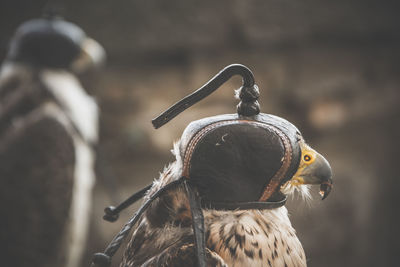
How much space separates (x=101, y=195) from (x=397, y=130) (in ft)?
6.34

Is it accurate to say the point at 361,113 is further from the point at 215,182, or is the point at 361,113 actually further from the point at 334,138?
the point at 215,182

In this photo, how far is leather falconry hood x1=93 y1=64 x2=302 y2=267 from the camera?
582mm

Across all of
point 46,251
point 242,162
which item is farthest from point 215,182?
point 46,251

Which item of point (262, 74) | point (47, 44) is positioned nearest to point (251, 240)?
point (47, 44)

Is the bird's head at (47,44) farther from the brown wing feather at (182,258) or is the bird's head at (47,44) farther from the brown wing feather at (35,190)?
the brown wing feather at (182,258)

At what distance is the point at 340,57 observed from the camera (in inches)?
101

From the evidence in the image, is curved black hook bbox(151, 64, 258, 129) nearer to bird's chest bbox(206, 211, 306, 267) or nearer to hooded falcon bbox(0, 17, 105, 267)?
bird's chest bbox(206, 211, 306, 267)

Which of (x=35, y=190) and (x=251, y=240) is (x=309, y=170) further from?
(x=35, y=190)

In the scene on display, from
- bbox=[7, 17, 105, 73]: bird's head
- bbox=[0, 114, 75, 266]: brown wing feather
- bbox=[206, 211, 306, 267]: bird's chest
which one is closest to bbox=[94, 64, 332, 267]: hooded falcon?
bbox=[206, 211, 306, 267]: bird's chest

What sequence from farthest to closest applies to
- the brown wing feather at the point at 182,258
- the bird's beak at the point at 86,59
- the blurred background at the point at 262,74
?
the blurred background at the point at 262,74
the bird's beak at the point at 86,59
the brown wing feather at the point at 182,258

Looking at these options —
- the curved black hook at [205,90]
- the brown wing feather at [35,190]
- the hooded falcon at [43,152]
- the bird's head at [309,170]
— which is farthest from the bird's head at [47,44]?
the bird's head at [309,170]

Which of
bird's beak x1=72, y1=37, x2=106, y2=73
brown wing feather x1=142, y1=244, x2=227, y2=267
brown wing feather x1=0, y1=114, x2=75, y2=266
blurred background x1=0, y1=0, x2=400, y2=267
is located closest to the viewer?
brown wing feather x1=142, y1=244, x2=227, y2=267

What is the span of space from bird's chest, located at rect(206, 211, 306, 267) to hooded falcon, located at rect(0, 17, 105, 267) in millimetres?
880

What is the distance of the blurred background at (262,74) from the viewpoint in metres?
2.49
